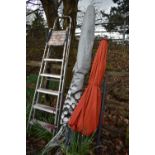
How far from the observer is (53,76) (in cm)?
270

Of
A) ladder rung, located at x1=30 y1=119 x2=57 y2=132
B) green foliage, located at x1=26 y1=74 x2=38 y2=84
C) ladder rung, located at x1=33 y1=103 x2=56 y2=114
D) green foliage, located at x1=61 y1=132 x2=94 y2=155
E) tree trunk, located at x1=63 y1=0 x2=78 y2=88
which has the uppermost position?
tree trunk, located at x1=63 y1=0 x2=78 y2=88

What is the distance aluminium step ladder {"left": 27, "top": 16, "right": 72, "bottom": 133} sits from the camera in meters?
2.62

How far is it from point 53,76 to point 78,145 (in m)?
0.55

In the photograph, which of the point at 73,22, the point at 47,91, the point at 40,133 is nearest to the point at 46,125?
the point at 40,133

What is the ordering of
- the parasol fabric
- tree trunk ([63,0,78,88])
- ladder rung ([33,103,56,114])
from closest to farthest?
the parasol fabric → tree trunk ([63,0,78,88]) → ladder rung ([33,103,56,114])

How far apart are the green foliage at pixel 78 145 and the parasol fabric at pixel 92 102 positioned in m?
0.06

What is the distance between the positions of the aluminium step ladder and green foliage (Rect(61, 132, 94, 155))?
177 mm

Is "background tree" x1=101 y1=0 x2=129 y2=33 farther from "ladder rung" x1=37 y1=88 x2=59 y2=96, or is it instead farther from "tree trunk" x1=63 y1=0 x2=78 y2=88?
"ladder rung" x1=37 y1=88 x2=59 y2=96

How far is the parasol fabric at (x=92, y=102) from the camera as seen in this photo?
2.38m

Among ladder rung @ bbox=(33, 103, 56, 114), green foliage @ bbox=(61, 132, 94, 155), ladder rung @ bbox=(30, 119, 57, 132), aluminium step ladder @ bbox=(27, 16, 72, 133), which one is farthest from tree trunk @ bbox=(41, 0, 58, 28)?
green foliage @ bbox=(61, 132, 94, 155)

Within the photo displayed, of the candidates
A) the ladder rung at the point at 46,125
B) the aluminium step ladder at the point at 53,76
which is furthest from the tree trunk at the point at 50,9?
the ladder rung at the point at 46,125
